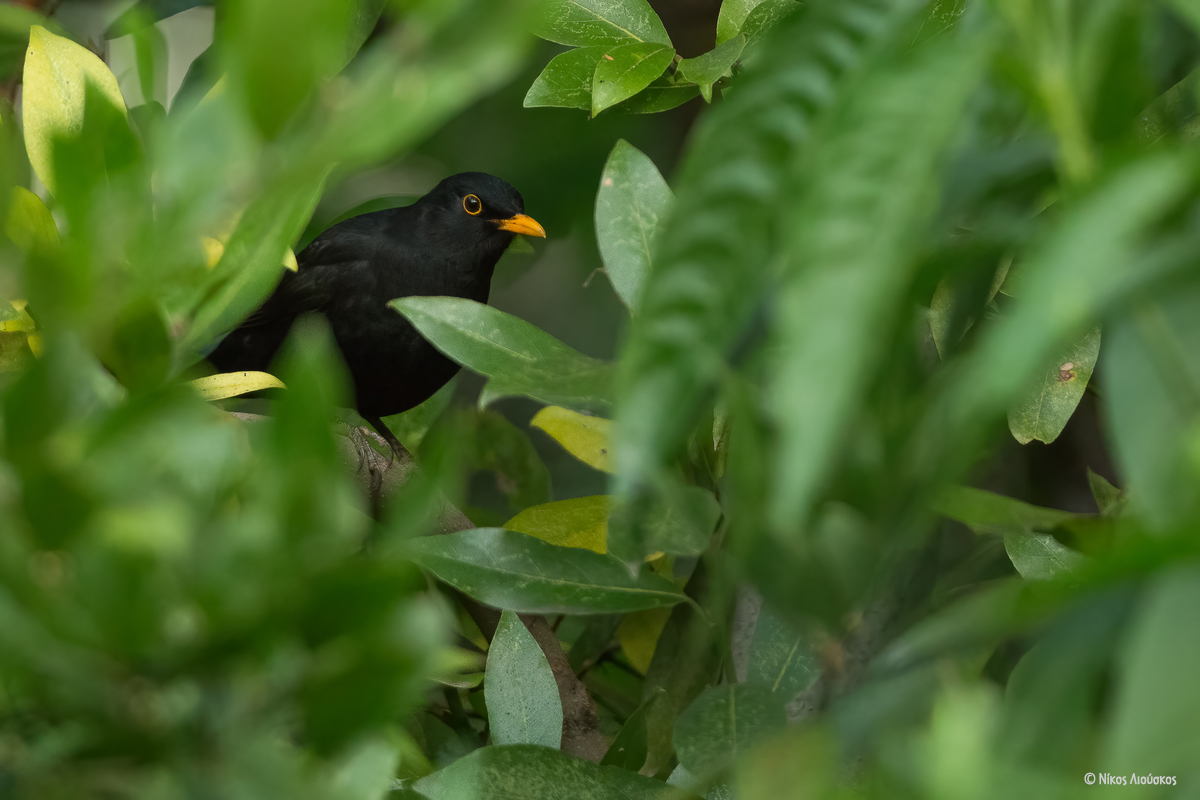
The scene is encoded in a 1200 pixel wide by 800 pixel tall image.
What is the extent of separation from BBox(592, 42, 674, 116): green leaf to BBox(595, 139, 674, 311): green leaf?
0.29 meters

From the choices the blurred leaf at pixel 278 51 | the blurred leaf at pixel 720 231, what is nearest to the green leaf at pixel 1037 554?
the blurred leaf at pixel 720 231

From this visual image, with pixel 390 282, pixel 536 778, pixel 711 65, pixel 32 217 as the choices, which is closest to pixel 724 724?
pixel 536 778

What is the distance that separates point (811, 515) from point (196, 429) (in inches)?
7.6

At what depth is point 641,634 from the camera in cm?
126

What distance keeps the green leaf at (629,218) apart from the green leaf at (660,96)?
449 millimetres

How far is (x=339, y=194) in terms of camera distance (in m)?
2.32

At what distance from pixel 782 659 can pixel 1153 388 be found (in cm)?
46

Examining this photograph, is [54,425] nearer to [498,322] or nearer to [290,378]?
[290,378]

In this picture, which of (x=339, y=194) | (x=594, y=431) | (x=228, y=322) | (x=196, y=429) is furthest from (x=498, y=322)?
(x=339, y=194)

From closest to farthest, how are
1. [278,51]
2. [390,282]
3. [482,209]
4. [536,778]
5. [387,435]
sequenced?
[278,51]
[536,778]
[390,282]
[482,209]
[387,435]

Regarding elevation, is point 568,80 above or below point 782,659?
above

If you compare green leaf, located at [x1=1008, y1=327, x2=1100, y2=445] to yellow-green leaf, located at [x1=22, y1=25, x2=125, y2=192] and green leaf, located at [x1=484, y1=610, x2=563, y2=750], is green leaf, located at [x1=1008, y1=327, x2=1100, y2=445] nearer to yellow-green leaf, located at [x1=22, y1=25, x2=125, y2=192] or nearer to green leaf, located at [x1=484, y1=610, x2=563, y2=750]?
green leaf, located at [x1=484, y1=610, x2=563, y2=750]

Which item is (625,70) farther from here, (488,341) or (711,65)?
(488,341)

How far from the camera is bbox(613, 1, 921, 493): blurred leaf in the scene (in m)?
0.30
